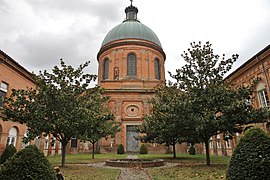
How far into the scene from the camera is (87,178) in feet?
31.0

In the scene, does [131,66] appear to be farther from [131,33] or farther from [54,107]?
[54,107]

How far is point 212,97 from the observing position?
12.2 m

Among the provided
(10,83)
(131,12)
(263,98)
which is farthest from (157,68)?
(10,83)

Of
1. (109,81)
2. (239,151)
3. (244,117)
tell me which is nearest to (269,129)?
(244,117)

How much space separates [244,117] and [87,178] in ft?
28.3

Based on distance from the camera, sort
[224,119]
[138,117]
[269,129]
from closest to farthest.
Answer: [224,119] → [269,129] → [138,117]

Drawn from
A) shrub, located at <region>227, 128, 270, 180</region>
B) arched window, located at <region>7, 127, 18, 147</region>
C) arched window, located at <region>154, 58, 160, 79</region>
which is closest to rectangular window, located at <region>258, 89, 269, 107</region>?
shrub, located at <region>227, 128, 270, 180</region>

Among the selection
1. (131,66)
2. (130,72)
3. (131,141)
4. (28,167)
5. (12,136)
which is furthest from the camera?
(131,66)

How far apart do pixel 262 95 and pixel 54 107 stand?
17528mm

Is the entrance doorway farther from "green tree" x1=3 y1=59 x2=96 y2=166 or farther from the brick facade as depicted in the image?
"green tree" x1=3 y1=59 x2=96 y2=166

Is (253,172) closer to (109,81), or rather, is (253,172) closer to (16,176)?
(16,176)

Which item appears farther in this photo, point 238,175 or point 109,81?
point 109,81

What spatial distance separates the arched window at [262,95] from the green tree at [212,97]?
25.8 ft

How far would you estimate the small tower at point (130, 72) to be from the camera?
30703 mm
